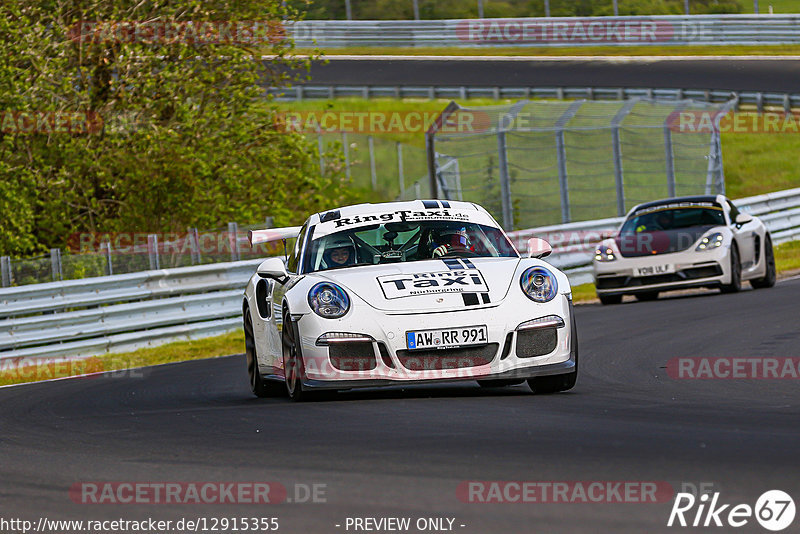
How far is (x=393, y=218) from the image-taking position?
9758mm

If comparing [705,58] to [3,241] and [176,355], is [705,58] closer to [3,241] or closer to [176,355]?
[3,241]

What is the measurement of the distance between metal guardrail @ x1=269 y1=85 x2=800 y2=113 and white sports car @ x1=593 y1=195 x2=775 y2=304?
14722 millimetres

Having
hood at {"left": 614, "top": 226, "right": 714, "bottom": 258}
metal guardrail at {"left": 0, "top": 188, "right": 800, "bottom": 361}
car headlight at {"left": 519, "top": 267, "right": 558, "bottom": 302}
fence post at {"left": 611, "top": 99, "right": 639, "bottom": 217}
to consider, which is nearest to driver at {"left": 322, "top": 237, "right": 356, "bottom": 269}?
car headlight at {"left": 519, "top": 267, "right": 558, "bottom": 302}

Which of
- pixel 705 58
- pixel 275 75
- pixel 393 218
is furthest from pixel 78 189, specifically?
pixel 705 58

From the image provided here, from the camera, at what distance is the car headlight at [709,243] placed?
17.1 metres

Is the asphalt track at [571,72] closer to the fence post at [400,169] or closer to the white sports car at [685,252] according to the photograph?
the fence post at [400,169]

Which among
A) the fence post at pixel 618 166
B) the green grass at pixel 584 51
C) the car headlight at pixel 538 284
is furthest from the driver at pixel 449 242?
the green grass at pixel 584 51

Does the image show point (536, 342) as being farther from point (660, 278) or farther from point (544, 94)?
point (544, 94)

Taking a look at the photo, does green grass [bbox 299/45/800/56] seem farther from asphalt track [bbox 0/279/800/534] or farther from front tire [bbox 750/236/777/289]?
asphalt track [bbox 0/279/800/534]

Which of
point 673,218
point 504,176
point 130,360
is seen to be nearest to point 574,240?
point 504,176

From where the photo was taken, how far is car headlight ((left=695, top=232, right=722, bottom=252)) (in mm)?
17141

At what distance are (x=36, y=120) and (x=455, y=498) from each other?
17.7 m

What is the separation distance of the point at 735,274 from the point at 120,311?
742 centimetres

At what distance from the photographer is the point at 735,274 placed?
17.3 meters
